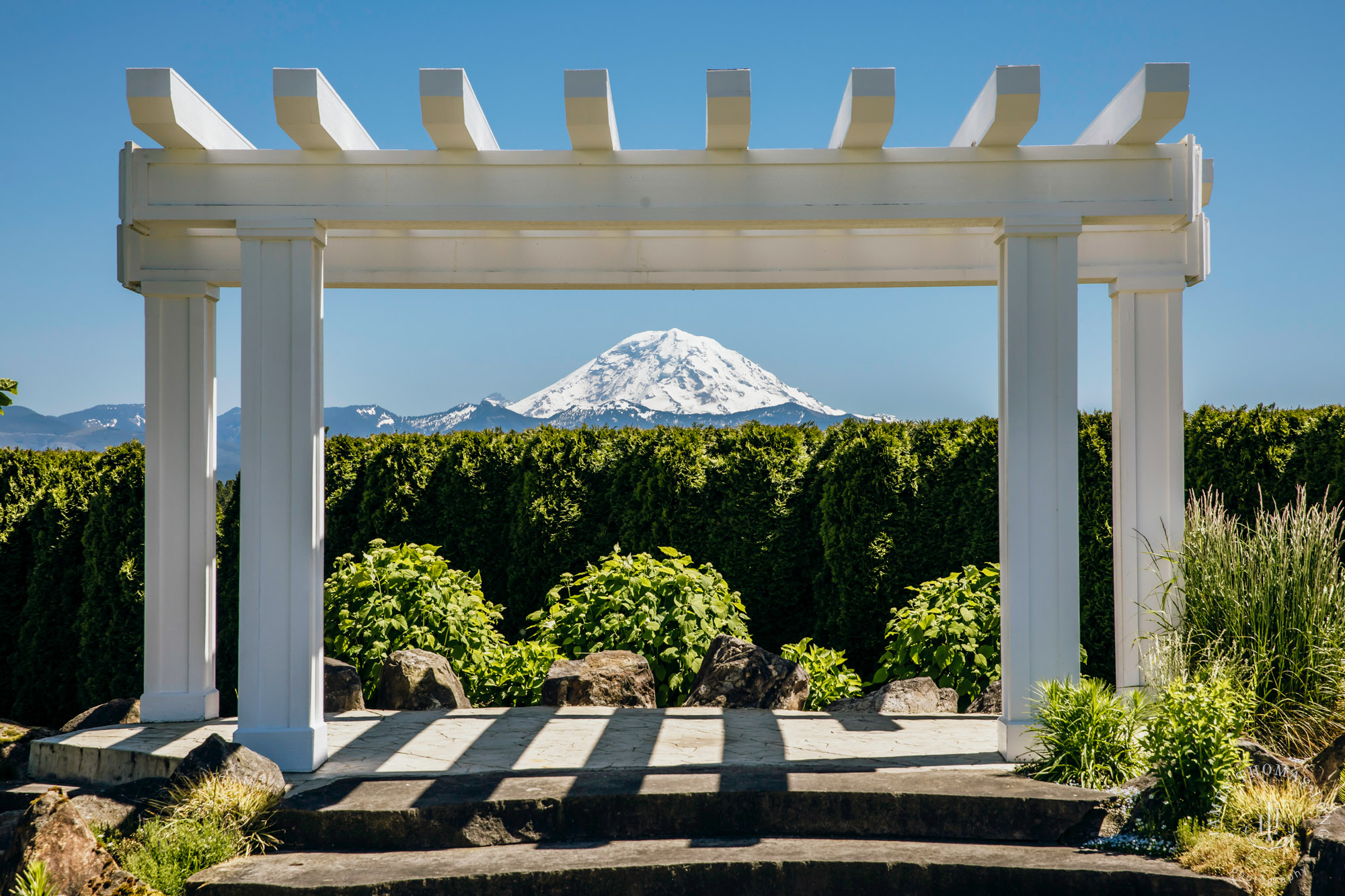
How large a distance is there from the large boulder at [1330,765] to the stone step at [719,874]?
3.44 ft

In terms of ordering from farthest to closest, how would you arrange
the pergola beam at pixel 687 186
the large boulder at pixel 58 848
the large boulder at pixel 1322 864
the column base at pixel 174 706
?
the column base at pixel 174 706
the pergola beam at pixel 687 186
the large boulder at pixel 58 848
the large boulder at pixel 1322 864

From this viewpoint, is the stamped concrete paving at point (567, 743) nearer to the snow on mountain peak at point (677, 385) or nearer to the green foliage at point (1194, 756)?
the green foliage at point (1194, 756)

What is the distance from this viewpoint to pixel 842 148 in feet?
15.1

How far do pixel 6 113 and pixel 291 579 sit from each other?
507 inches

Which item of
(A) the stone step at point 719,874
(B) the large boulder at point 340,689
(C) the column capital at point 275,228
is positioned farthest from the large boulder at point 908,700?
(C) the column capital at point 275,228

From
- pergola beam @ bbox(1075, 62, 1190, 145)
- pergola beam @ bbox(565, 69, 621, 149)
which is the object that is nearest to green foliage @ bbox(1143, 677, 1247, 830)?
pergola beam @ bbox(1075, 62, 1190, 145)

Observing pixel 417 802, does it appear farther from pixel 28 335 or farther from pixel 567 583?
pixel 28 335

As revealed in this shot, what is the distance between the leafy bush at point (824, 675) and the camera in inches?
266

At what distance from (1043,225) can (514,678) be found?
496 cm

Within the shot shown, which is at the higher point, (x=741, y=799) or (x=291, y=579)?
(x=291, y=579)

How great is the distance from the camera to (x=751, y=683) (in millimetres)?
6191

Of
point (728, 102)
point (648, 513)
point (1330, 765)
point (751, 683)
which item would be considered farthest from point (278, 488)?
point (1330, 765)

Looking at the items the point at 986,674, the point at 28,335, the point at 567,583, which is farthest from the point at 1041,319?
the point at 28,335

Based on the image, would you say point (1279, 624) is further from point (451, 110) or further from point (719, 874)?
point (451, 110)
